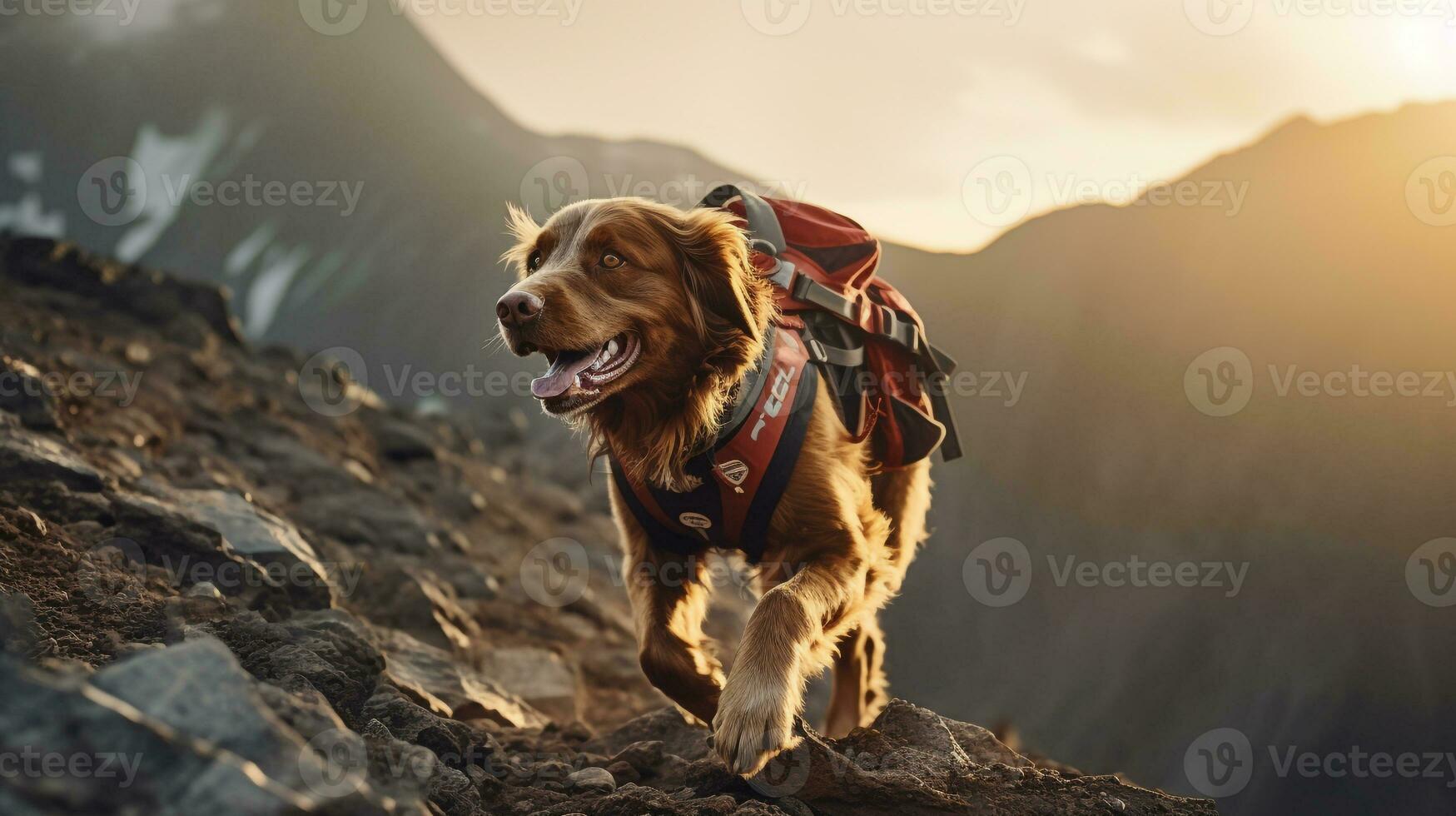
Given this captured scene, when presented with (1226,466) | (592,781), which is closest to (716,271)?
(592,781)

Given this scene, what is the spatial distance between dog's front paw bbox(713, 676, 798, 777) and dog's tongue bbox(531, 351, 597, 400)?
1136 mm

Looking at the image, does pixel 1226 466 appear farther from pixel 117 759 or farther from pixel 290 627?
pixel 117 759

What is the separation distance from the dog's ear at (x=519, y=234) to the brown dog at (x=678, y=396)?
0.06 ft

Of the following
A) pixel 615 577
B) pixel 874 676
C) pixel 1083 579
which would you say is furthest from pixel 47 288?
pixel 1083 579

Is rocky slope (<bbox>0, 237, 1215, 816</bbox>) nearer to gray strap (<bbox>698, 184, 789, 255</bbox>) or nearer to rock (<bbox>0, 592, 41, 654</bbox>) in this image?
rock (<bbox>0, 592, 41, 654</bbox>)

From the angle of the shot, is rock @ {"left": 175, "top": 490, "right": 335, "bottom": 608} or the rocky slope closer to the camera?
the rocky slope

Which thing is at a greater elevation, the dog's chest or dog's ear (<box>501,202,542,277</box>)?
dog's ear (<box>501,202,542,277</box>)

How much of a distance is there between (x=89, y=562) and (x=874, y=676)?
12.2 ft

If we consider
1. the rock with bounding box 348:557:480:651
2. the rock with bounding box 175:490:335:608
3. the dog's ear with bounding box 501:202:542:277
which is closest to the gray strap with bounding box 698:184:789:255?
the dog's ear with bounding box 501:202:542:277

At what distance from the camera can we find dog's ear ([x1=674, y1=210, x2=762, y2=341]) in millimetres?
3725

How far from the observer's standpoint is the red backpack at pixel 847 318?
167 inches

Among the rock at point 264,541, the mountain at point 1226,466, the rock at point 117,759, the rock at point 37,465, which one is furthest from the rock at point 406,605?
the mountain at point 1226,466

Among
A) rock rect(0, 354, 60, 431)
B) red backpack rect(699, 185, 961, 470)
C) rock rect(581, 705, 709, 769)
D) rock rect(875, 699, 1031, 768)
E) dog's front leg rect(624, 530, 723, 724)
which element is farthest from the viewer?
rock rect(0, 354, 60, 431)

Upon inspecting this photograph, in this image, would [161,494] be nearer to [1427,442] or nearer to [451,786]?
[451,786]
